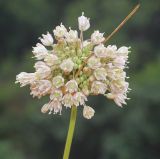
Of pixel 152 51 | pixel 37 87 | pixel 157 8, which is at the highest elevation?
pixel 157 8

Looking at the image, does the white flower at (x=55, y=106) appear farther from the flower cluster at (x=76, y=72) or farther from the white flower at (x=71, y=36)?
the white flower at (x=71, y=36)

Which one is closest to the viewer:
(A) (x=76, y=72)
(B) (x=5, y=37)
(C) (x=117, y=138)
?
(A) (x=76, y=72)

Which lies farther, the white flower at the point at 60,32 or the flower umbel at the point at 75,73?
the white flower at the point at 60,32

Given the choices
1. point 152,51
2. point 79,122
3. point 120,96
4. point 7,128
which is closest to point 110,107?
point 79,122

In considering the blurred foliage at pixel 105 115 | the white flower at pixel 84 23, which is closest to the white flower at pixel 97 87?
the white flower at pixel 84 23

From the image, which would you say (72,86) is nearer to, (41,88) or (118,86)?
(41,88)

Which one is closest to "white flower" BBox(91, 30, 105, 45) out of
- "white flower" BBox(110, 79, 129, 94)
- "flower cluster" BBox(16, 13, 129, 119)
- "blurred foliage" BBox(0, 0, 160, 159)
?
"flower cluster" BBox(16, 13, 129, 119)

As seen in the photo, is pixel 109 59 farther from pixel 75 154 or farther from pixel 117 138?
pixel 75 154

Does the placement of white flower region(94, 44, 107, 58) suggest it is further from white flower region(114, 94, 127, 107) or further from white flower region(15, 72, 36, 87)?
white flower region(15, 72, 36, 87)

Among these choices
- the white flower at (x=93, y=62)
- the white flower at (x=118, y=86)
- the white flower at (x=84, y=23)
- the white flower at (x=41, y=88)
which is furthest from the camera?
the white flower at (x=84, y=23)
